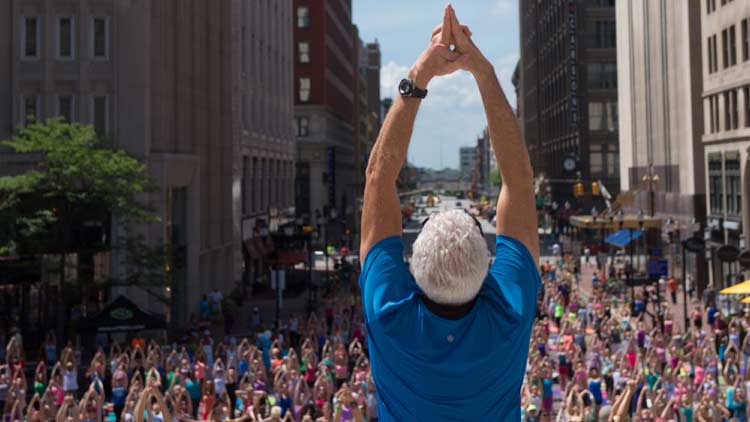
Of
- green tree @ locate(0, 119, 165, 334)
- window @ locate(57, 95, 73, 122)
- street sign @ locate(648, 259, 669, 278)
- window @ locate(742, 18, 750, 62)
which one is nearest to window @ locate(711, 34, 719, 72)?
window @ locate(742, 18, 750, 62)

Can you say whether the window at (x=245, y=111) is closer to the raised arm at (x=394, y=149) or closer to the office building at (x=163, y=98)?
the office building at (x=163, y=98)

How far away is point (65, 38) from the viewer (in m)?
34.6

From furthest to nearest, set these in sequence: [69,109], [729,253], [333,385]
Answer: [69,109] → [729,253] → [333,385]

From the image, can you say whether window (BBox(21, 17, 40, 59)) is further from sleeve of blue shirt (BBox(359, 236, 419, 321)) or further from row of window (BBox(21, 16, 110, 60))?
sleeve of blue shirt (BBox(359, 236, 419, 321))

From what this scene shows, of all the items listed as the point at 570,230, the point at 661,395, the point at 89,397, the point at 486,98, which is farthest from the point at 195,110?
the point at 570,230

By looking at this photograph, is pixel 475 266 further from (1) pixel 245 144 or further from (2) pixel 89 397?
(1) pixel 245 144

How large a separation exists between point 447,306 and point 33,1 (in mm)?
35213

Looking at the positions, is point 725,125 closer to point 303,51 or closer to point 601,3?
point 601,3

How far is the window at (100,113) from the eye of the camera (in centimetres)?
3459

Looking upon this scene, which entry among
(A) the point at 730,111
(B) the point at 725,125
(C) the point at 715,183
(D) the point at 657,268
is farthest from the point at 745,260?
(C) the point at 715,183

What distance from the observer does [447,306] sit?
9.40 ft

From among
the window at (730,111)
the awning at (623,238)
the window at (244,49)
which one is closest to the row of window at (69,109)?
the window at (244,49)

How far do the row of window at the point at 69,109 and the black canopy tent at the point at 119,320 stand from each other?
10154mm

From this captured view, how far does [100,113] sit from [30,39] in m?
3.98
